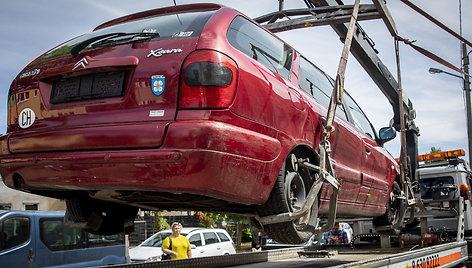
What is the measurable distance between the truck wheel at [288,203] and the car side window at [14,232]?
5.94 meters

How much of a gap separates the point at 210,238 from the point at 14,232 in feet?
15.8

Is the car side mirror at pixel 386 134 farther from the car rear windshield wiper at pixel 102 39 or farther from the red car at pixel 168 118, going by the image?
the car rear windshield wiper at pixel 102 39

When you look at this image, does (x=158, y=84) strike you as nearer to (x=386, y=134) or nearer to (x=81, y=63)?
(x=81, y=63)

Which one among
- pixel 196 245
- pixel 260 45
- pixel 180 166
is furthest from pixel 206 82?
pixel 196 245

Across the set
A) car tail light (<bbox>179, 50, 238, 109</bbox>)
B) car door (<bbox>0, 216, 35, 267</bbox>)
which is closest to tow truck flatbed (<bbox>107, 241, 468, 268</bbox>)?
car tail light (<bbox>179, 50, 238, 109</bbox>)

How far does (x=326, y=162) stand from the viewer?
11.2ft

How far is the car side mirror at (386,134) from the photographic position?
17.2 feet

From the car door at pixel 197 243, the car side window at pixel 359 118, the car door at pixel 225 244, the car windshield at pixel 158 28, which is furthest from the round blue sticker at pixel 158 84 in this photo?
the car door at pixel 225 244

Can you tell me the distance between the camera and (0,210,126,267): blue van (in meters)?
7.71

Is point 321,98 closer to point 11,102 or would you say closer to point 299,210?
point 299,210

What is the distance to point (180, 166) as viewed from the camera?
7.89 feet

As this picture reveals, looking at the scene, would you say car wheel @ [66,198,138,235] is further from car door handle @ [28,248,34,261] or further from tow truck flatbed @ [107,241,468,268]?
car door handle @ [28,248,34,261]

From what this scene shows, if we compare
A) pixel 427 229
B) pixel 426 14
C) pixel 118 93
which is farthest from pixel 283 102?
pixel 427 229

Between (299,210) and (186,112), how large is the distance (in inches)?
41.2
